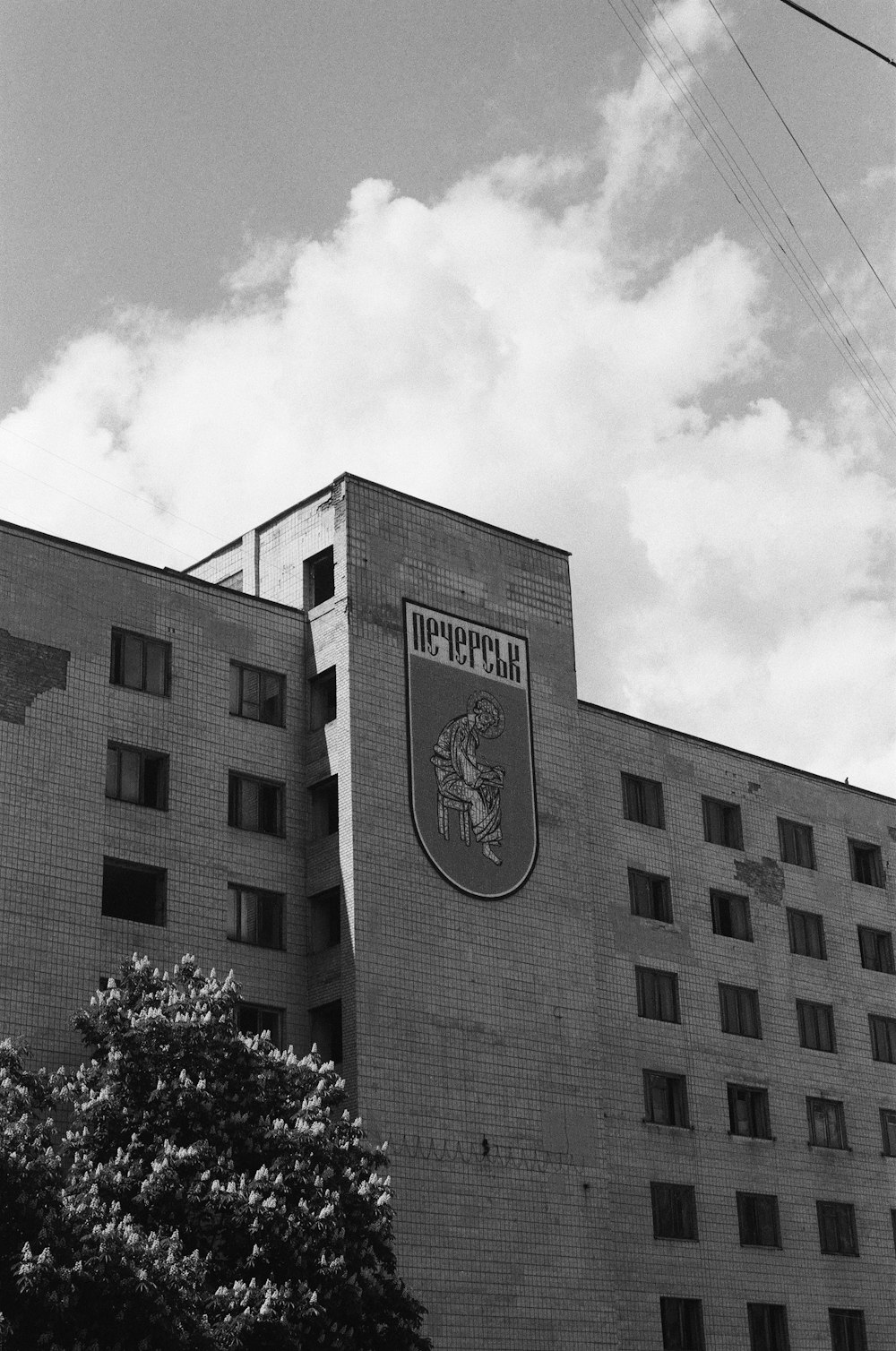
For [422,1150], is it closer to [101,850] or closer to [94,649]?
[101,850]

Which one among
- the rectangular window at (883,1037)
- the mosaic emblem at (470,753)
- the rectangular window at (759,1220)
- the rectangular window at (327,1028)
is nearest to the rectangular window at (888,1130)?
the rectangular window at (883,1037)

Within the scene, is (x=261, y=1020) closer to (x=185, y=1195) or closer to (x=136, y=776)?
(x=136, y=776)

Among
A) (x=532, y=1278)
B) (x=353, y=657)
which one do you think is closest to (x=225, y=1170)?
(x=532, y=1278)

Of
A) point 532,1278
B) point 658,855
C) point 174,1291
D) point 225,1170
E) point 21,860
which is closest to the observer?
point 174,1291

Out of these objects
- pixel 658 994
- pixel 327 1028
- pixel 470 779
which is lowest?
pixel 327 1028

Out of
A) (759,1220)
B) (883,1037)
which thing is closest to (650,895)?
(759,1220)

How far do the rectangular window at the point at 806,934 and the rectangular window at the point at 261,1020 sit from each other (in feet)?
56.9

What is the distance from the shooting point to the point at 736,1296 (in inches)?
1852

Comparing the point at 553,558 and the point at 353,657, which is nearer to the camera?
the point at 353,657

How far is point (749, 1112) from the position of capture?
49719 mm

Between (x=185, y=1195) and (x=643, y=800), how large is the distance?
21176 mm

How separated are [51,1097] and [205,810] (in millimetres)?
8887

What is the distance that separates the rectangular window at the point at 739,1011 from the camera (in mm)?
50219

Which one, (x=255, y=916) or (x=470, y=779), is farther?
(x=470, y=779)
